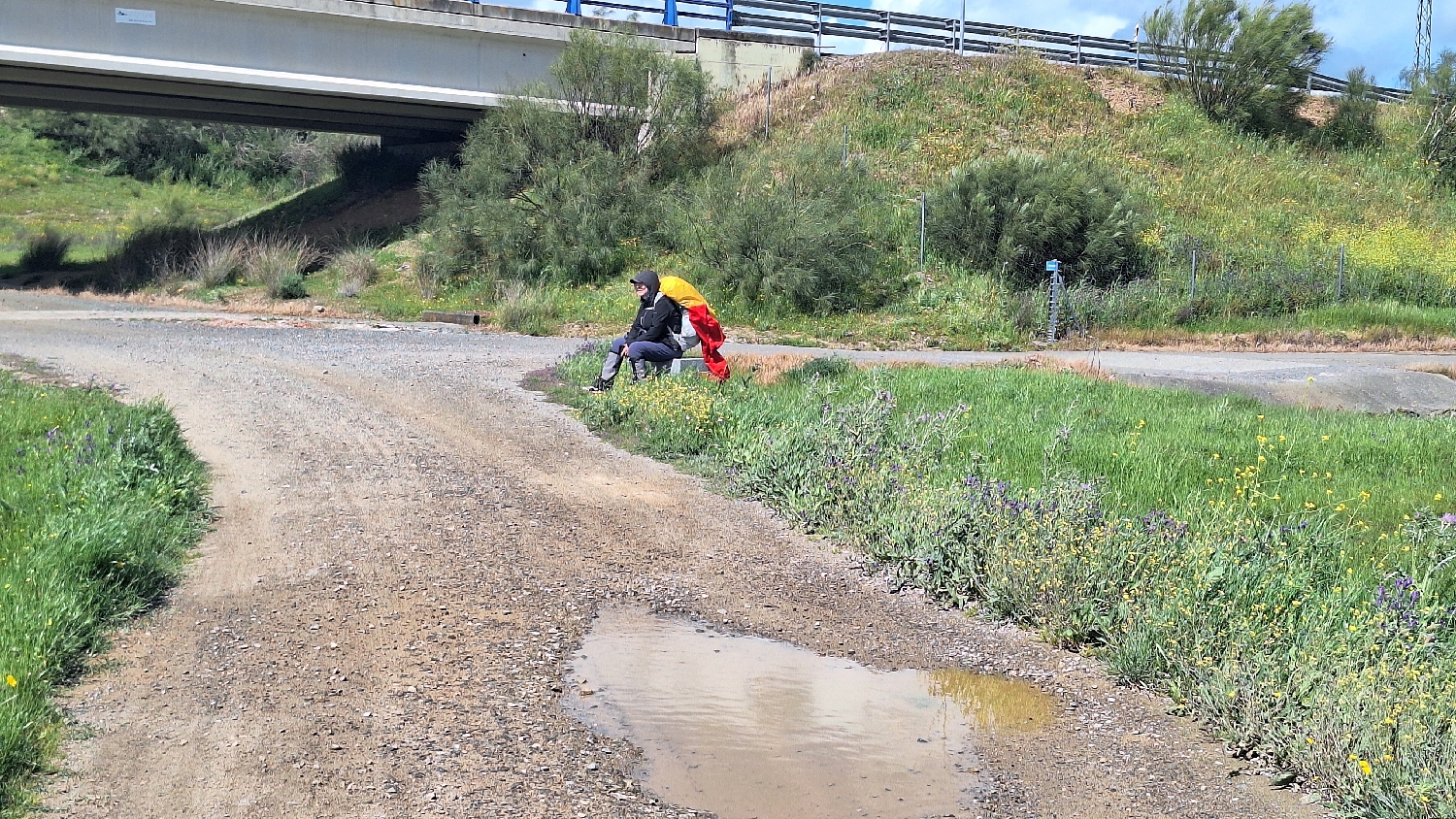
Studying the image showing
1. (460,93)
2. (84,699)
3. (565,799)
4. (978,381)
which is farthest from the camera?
(460,93)

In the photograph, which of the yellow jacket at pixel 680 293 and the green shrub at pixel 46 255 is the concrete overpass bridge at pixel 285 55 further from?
the yellow jacket at pixel 680 293

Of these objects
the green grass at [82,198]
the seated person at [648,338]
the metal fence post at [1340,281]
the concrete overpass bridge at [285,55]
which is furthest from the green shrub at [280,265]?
the metal fence post at [1340,281]

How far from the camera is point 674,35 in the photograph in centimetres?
3366

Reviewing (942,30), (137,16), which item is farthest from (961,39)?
(137,16)

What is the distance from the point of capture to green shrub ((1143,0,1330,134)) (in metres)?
36.2

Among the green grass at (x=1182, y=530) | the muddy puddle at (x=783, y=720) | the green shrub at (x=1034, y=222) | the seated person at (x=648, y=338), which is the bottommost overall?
the muddy puddle at (x=783, y=720)

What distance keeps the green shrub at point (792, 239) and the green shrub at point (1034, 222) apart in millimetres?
1589

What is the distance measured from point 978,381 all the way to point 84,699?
1025 cm

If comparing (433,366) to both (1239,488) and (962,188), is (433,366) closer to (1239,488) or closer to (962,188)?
(1239,488)

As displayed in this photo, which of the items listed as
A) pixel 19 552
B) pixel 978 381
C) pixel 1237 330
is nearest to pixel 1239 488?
pixel 978 381

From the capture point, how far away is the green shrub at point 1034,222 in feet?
80.1

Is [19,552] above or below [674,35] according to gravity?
below

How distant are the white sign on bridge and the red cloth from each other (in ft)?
63.5

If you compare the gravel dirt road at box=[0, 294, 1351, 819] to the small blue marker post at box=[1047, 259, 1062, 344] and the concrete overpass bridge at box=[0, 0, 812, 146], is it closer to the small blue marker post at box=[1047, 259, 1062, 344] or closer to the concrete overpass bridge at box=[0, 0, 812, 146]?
the small blue marker post at box=[1047, 259, 1062, 344]
